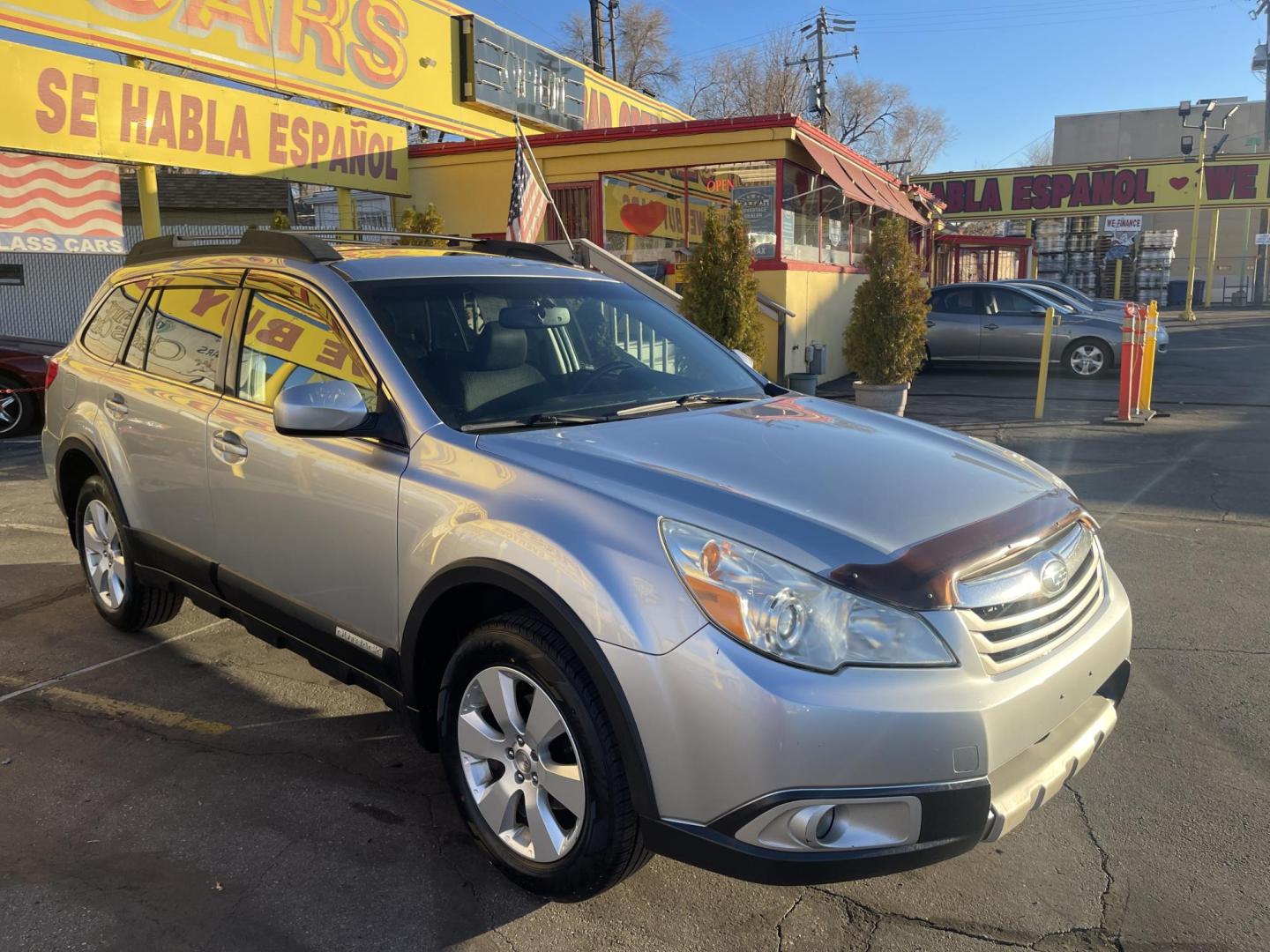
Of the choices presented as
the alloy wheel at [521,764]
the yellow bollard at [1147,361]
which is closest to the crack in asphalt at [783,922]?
the alloy wheel at [521,764]

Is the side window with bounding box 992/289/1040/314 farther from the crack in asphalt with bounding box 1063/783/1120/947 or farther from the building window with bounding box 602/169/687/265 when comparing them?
the crack in asphalt with bounding box 1063/783/1120/947

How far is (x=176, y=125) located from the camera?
1215 centimetres

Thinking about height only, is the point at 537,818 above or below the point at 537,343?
below

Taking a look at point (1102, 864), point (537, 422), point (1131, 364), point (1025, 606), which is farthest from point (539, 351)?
point (1131, 364)

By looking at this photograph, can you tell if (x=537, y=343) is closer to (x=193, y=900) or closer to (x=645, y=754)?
(x=645, y=754)

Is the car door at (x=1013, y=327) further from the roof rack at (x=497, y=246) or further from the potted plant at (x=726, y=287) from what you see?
the roof rack at (x=497, y=246)

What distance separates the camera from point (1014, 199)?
34500 mm

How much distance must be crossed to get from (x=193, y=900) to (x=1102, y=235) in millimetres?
39595

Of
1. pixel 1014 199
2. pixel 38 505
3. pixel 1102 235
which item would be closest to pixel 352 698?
pixel 38 505

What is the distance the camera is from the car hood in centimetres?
241

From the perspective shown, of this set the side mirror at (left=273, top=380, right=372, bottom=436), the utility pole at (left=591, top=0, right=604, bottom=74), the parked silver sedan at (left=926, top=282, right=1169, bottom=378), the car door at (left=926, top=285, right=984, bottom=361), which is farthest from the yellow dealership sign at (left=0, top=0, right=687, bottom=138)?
the utility pole at (left=591, top=0, right=604, bottom=74)

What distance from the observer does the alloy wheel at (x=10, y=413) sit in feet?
36.2

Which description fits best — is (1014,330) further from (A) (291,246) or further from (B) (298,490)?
(B) (298,490)

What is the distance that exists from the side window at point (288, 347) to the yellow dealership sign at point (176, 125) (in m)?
8.91
